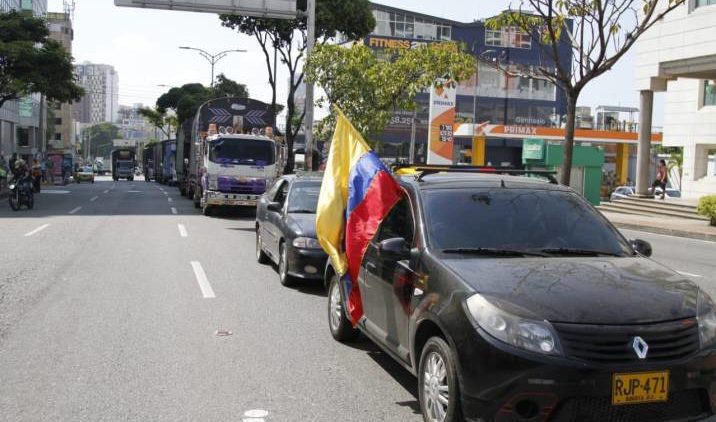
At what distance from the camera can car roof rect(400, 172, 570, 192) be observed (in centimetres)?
567

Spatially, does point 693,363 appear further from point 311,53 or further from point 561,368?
point 311,53

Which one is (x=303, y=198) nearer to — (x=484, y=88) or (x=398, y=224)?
(x=398, y=224)

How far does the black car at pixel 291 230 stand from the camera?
31.8 feet

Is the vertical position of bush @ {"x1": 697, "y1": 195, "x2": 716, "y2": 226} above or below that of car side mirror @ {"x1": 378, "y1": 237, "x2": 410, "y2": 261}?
below

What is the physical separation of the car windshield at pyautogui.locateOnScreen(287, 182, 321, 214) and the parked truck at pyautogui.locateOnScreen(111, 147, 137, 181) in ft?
214

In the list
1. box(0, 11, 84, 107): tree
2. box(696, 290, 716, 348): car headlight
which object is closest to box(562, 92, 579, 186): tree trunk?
box(696, 290, 716, 348): car headlight

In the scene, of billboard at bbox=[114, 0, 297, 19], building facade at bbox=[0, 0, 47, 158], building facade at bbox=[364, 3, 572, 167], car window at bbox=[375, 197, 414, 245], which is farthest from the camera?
building facade at bbox=[364, 3, 572, 167]

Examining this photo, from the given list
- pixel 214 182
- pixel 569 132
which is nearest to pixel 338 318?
pixel 569 132

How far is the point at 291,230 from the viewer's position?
9977 mm

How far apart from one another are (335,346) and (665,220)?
2073 centimetres

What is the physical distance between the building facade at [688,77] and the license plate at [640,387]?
2620 cm

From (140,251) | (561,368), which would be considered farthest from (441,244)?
(140,251)

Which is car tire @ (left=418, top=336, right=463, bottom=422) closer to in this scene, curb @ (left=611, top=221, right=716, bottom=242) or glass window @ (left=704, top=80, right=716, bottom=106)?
curb @ (left=611, top=221, right=716, bottom=242)

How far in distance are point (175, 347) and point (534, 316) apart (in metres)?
3.87
